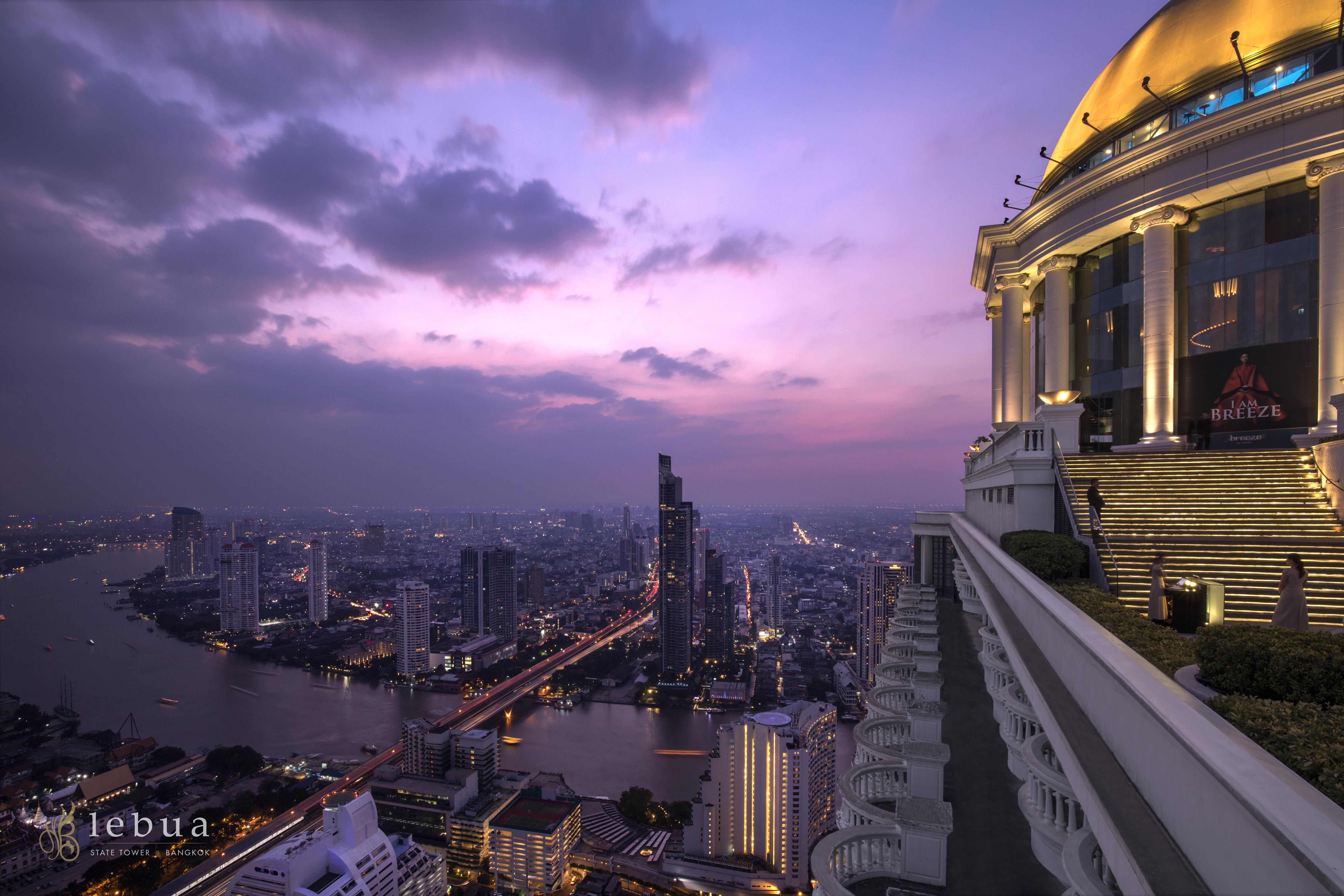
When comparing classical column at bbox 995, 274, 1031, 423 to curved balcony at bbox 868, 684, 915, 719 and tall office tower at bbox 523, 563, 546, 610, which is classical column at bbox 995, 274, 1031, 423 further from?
tall office tower at bbox 523, 563, 546, 610

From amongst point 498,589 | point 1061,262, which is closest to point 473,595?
point 498,589

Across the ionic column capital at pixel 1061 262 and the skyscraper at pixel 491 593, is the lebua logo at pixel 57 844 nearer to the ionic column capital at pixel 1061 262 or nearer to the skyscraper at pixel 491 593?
the ionic column capital at pixel 1061 262

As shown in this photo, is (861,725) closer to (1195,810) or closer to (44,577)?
(1195,810)

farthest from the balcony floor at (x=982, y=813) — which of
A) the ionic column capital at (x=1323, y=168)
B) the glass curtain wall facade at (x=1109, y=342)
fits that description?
the ionic column capital at (x=1323, y=168)

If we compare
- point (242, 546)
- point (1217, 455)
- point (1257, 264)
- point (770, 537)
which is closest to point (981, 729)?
point (1217, 455)

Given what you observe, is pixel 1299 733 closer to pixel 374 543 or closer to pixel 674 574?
pixel 674 574

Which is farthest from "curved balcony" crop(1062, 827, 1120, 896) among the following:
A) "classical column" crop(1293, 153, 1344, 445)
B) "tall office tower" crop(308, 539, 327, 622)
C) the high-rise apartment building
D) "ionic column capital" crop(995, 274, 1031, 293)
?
"tall office tower" crop(308, 539, 327, 622)
